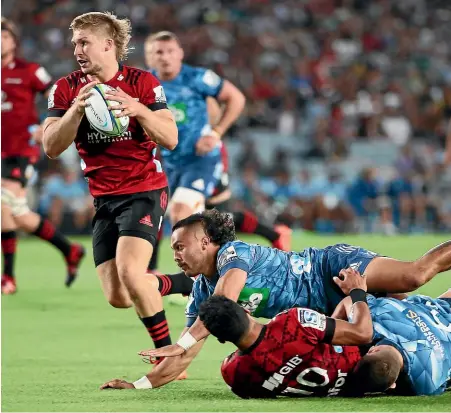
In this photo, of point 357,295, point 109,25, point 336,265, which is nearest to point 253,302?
point 336,265

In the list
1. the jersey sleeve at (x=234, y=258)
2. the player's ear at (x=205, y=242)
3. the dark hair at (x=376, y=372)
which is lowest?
the dark hair at (x=376, y=372)

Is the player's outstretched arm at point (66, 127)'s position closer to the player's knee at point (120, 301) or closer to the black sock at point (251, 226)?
the player's knee at point (120, 301)

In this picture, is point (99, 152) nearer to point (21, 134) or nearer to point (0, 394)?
point (0, 394)

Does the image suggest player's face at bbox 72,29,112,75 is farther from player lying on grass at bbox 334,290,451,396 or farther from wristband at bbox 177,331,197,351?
player lying on grass at bbox 334,290,451,396

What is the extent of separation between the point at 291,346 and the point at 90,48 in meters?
2.36

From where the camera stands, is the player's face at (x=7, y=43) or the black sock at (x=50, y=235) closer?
the player's face at (x=7, y=43)

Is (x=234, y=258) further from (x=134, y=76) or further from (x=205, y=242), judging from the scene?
(x=134, y=76)

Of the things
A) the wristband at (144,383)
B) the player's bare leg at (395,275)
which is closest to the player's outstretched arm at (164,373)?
the wristband at (144,383)

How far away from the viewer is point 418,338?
554 cm

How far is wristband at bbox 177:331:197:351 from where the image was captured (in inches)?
214

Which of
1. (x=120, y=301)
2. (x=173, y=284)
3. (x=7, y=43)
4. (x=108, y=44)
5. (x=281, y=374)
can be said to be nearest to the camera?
(x=281, y=374)

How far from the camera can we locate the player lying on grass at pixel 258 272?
5.63 meters

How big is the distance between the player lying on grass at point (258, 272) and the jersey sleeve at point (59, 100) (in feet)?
4.16

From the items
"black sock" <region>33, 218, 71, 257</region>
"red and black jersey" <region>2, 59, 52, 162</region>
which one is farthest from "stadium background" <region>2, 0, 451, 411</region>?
"red and black jersey" <region>2, 59, 52, 162</region>
